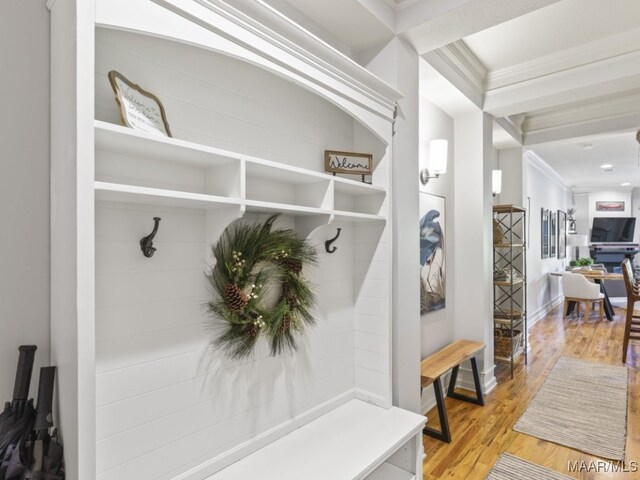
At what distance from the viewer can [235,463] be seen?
1417 millimetres

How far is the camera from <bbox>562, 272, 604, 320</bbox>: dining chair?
586 centimetres

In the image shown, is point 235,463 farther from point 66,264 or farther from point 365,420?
point 66,264

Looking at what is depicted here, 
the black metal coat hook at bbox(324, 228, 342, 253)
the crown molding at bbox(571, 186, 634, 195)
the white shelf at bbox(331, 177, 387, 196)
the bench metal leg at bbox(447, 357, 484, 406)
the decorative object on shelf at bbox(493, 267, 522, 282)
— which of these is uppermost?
the crown molding at bbox(571, 186, 634, 195)

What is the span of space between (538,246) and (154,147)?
6580mm

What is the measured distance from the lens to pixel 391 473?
1740 millimetres

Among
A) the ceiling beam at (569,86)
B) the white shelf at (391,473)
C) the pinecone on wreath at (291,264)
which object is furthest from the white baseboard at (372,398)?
the ceiling beam at (569,86)

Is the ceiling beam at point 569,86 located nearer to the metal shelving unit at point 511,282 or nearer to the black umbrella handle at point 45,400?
the metal shelving unit at point 511,282

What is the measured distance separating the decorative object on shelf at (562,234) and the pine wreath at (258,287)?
26.5 ft

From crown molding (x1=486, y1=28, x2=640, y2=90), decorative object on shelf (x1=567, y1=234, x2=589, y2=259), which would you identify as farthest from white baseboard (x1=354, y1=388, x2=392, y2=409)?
decorative object on shelf (x1=567, y1=234, x2=589, y2=259)

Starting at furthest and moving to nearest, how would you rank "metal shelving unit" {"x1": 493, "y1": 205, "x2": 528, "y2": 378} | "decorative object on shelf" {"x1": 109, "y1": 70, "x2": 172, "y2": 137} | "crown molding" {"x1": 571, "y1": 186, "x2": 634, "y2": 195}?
"crown molding" {"x1": 571, "y1": 186, "x2": 634, "y2": 195}, "metal shelving unit" {"x1": 493, "y1": 205, "x2": 528, "y2": 378}, "decorative object on shelf" {"x1": 109, "y1": 70, "x2": 172, "y2": 137}

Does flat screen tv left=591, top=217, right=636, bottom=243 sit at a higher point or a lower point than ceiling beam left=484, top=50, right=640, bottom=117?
lower

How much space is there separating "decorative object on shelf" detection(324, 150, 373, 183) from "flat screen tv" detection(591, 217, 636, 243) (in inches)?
390

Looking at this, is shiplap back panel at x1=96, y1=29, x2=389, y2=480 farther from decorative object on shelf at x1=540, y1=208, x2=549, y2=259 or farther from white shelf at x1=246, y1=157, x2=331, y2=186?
decorative object on shelf at x1=540, y1=208, x2=549, y2=259

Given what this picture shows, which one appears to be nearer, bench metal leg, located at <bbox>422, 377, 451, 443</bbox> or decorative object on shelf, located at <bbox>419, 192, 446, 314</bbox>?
bench metal leg, located at <bbox>422, 377, 451, 443</bbox>
